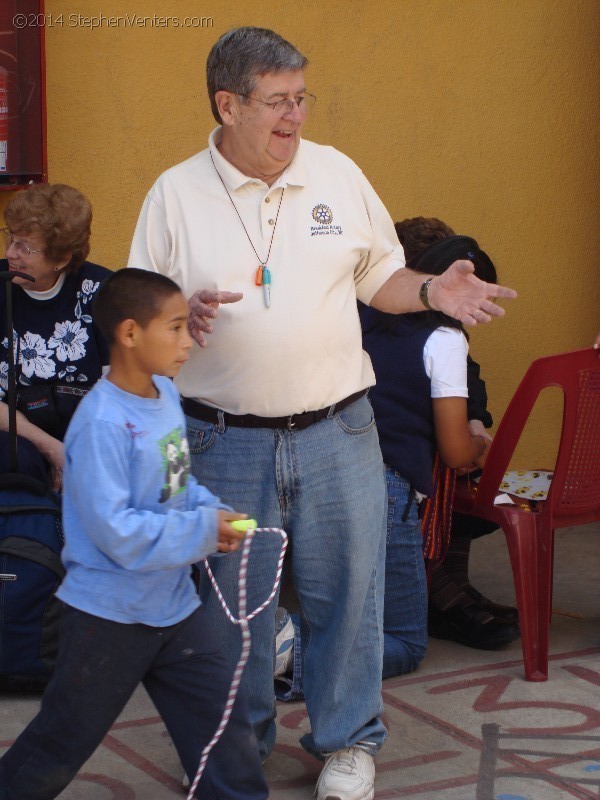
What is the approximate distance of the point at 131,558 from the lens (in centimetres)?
262

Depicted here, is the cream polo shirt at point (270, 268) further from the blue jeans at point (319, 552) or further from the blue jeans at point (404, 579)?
the blue jeans at point (404, 579)

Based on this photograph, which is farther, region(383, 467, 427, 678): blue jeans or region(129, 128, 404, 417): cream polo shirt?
region(383, 467, 427, 678): blue jeans

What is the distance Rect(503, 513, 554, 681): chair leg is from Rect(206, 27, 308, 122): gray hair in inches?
69.2

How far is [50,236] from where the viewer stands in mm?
4094

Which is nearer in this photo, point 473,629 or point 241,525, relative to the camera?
point 241,525

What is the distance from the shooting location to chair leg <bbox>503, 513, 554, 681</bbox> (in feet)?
13.3

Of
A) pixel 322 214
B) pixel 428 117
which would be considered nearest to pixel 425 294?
pixel 322 214

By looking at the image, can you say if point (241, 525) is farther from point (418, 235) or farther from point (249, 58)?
point (418, 235)

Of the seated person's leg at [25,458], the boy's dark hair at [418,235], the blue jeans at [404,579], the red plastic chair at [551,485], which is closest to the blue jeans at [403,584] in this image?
the blue jeans at [404,579]

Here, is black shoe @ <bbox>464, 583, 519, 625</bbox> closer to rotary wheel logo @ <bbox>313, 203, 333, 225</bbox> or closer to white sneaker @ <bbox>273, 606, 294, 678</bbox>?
white sneaker @ <bbox>273, 606, 294, 678</bbox>

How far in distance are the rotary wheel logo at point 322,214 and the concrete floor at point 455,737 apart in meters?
1.47

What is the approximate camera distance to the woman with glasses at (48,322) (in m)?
4.11

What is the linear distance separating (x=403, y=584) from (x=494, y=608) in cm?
58

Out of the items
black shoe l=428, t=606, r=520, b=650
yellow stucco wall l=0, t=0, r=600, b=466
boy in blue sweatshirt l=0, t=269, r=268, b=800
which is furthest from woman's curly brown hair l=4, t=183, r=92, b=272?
black shoe l=428, t=606, r=520, b=650
